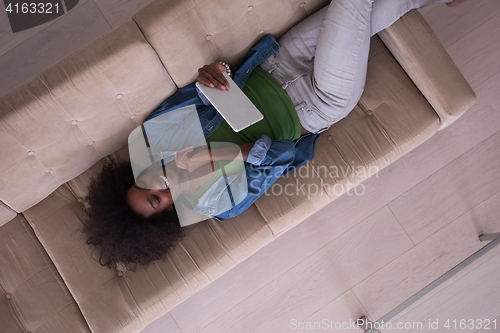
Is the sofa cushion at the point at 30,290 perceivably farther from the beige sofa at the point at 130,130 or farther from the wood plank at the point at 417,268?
the wood plank at the point at 417,268

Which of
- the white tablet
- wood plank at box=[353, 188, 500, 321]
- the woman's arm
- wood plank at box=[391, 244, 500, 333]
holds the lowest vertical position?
wood plank at box=[391, 244, 500, 333]

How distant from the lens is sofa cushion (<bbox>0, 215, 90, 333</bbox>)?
118 cm

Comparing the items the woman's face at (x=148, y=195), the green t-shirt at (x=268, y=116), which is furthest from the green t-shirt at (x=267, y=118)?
the woman's face at (x=148, y=195)

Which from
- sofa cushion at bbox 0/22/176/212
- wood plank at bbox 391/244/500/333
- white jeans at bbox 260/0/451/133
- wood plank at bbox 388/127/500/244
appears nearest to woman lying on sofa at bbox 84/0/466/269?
white jeans at bbox 260/0/451/133

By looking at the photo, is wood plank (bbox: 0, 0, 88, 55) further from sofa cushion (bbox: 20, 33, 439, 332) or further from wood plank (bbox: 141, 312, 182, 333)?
wood plank (bbox: 141, 312, 182, 333)

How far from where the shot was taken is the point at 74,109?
1094 mm

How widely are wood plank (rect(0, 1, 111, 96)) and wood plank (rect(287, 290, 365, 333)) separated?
1.82m

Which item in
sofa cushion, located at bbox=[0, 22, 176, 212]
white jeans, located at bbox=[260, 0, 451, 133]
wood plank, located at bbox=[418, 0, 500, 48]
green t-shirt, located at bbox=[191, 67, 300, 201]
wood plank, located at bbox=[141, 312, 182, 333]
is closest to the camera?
sofa cushion, located at bbox=[0, 22, 176, 212]

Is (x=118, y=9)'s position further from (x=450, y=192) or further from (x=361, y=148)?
(x=450, y=192)

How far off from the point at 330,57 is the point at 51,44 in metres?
1.41

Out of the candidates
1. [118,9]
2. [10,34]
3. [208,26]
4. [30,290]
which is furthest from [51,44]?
[30,290]

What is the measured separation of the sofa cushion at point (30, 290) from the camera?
1180mm

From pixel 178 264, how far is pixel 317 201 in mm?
627

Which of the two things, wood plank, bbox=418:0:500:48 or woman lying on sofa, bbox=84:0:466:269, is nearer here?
woman lying on sofa, bbox=84:0:466:269
